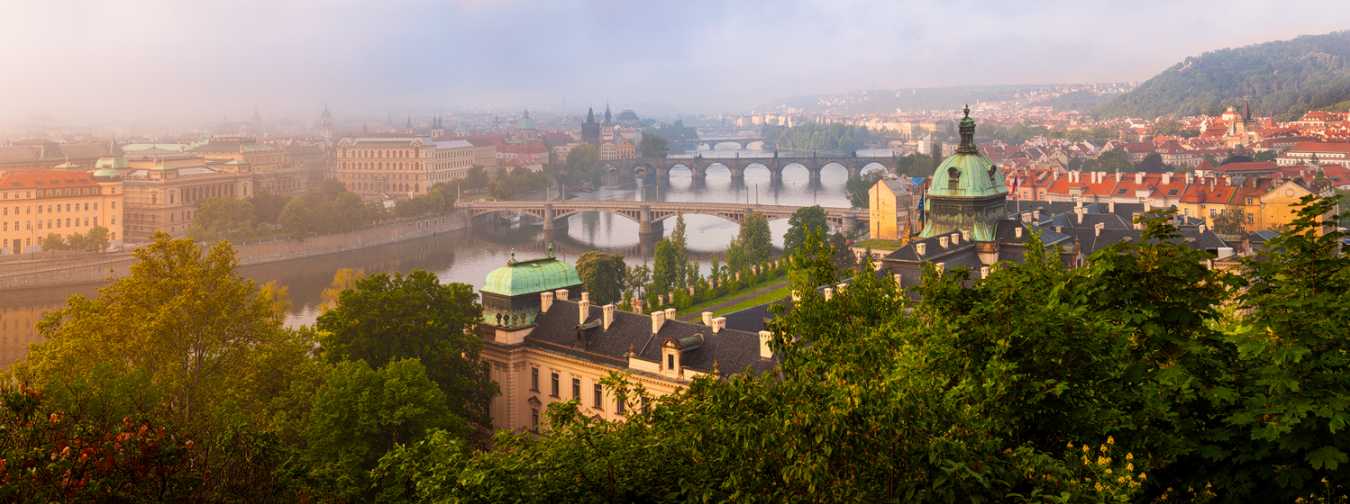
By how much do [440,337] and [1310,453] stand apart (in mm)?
22381

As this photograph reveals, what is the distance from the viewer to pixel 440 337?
1182 inches

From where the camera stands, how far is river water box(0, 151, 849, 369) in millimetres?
61875

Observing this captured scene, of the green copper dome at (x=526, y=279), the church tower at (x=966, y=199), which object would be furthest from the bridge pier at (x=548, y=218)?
the green copper dome at (x=526, y=279)

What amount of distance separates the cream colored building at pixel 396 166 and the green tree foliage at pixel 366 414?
108m

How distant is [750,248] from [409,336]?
42.3 metres

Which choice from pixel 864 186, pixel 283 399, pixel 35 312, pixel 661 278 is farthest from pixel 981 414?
pixel 864 186

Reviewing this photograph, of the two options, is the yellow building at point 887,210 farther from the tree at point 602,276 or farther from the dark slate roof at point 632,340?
the dark slate roof at point 632,340

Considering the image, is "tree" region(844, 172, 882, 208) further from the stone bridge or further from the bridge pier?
the bridge pier

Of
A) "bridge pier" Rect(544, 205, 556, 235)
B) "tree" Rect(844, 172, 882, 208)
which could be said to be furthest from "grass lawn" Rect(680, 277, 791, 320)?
"tree" Rect(844, 172, 882, 208)

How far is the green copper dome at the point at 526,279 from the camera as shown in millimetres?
33562

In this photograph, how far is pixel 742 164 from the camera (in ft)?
506

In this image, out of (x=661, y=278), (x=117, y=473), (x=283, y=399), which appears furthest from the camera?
(x=661, y=278)

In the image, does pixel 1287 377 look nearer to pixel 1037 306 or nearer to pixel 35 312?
pixel 1037 306

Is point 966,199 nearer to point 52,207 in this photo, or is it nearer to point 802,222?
point 802,222
